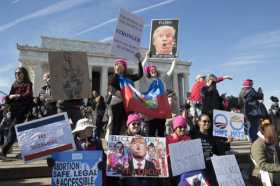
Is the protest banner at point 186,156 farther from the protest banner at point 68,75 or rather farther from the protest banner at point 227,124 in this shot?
the protest banner at point 68,75

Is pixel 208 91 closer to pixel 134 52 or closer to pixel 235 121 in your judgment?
pixel 235 121

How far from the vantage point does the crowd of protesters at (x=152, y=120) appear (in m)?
4.30

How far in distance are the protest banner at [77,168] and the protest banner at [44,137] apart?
17cm

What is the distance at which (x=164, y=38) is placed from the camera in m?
6.83

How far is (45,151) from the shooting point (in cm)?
404

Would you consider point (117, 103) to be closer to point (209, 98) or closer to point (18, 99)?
point (18, 99)

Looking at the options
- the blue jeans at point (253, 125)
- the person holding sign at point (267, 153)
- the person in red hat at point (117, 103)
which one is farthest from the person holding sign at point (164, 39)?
the person holding sign at point (267, 153)

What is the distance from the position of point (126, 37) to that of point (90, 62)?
158 feet

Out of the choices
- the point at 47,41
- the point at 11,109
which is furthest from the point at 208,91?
the point at 47,41

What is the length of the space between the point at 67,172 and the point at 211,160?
176 cm

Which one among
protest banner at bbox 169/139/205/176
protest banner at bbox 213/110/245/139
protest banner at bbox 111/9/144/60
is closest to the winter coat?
protest banner at bbox 169/139/205/176

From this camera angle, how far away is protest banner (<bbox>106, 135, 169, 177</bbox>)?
3943mm

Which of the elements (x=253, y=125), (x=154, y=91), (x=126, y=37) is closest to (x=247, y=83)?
(x=253, y=125)

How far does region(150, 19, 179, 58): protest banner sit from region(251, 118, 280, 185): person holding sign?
2.62 meters
